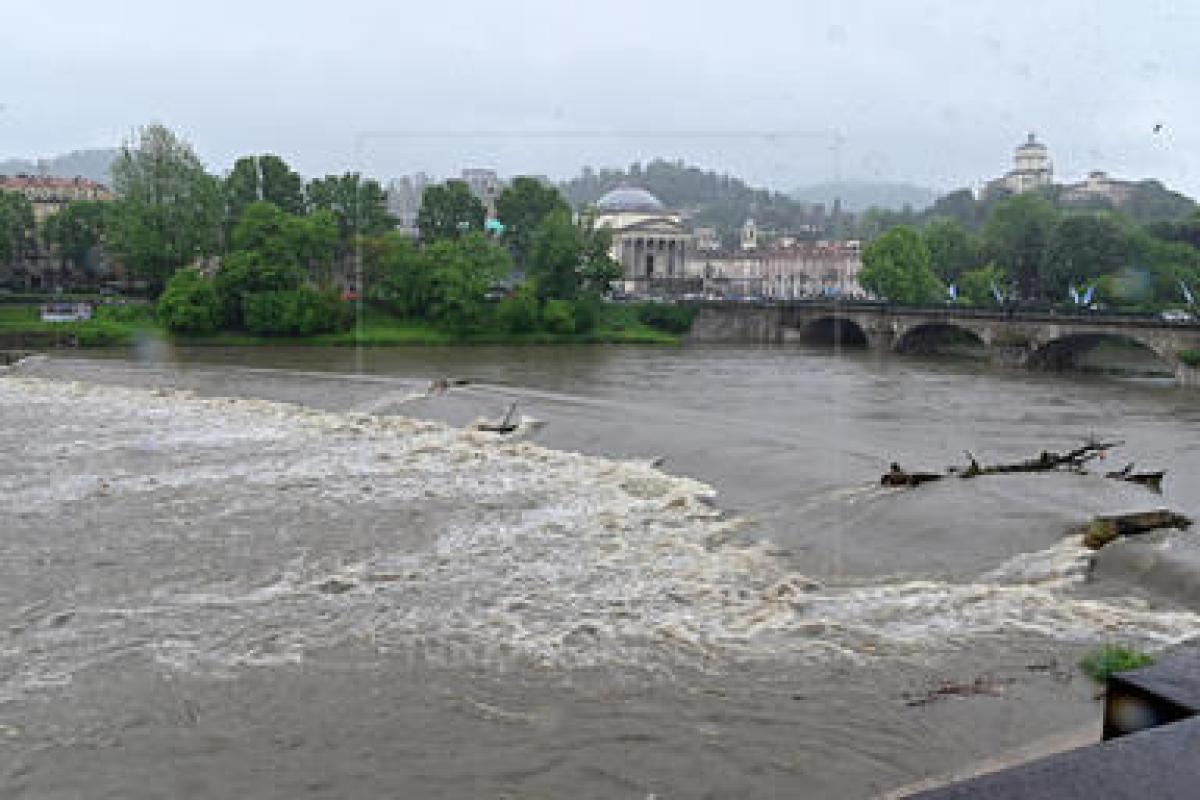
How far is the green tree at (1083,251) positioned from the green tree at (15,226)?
95755 mm

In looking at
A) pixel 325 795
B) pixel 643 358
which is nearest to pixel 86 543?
pixel 325 795

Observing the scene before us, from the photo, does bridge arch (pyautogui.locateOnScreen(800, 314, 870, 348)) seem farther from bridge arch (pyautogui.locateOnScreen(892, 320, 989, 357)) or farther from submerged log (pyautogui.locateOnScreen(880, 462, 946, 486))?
submerged log (pyautogui.locateOnScreen(880, 462, 946, 486))

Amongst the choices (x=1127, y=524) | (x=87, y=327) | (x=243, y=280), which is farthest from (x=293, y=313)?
(x=1127, y=524)

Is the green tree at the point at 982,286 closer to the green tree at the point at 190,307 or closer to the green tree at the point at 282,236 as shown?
the green tree at the point at 282,236

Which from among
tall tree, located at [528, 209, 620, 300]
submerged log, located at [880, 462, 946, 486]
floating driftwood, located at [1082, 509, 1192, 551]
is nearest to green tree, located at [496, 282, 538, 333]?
tall tree, located at [528, 209, 620, 300]

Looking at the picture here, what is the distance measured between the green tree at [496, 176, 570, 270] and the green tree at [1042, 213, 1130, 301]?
49751 mm

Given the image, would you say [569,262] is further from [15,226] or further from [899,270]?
[15,226]

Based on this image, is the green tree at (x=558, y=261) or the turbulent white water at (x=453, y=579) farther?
the green tree at (x=558, y=261)

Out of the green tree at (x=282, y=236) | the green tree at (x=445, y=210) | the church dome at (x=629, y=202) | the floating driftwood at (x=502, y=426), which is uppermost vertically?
the church dome at (x=629, y=202)

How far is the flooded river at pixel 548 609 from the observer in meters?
10.2

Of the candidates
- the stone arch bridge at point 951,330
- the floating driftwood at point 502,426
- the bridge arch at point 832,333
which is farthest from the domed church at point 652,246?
the floating driftwood at point 502,426

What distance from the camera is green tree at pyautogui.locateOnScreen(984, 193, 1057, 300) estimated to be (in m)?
108

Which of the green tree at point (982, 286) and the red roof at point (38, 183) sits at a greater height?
the red roof at point (38, 183)

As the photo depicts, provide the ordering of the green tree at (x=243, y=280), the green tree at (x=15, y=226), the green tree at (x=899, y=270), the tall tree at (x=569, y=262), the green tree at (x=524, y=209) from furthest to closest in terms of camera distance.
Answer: the green tree at (x=524, y=209)
the green tree at (x=899, y=270)
the tall tree at (x=569, y=262)
the green tree at (x=15, y=226)
the green tree at (x=243, y=280)
